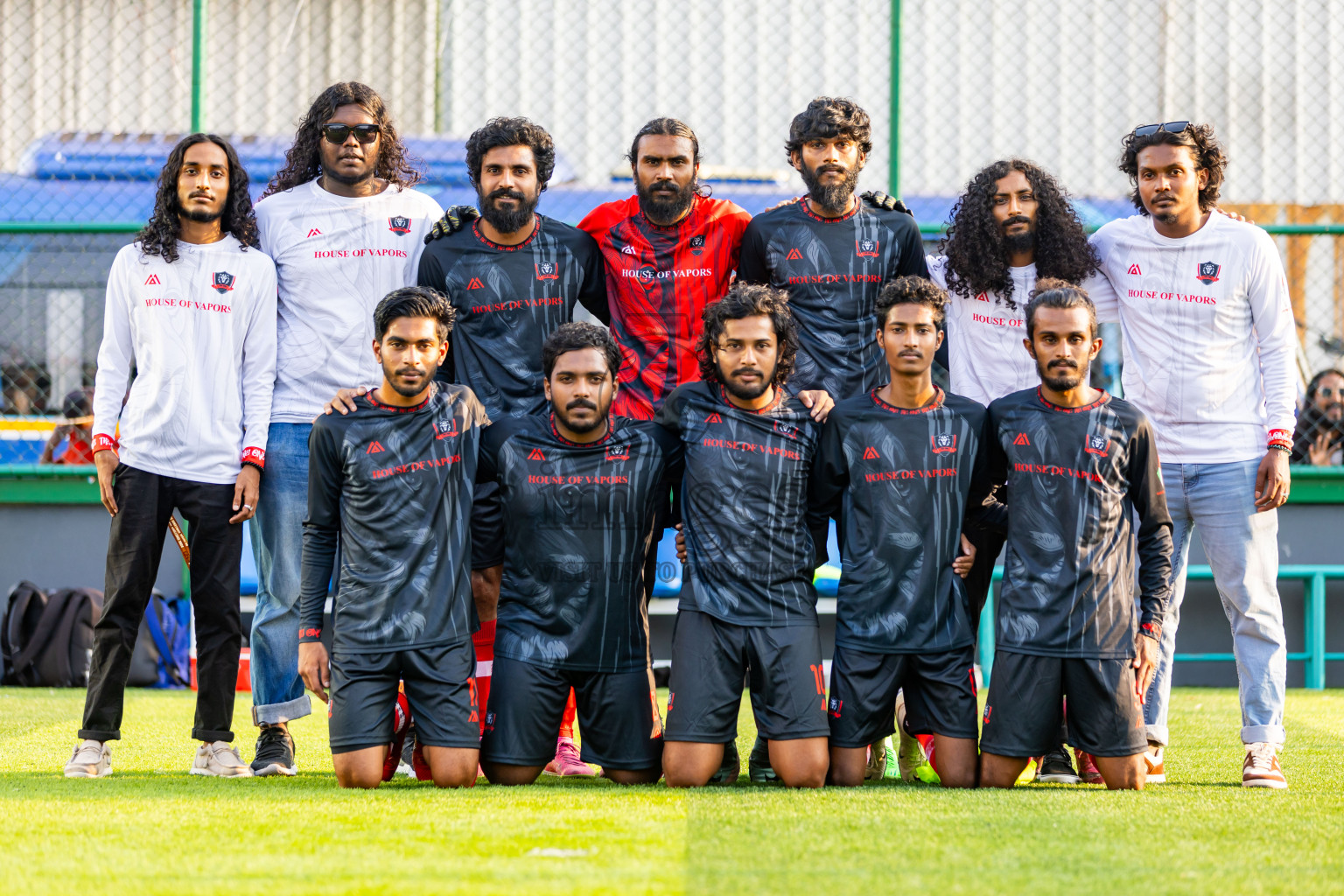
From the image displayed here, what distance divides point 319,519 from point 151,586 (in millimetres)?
759

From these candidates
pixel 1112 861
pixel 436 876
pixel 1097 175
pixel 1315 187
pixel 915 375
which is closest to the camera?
pixel 436 876

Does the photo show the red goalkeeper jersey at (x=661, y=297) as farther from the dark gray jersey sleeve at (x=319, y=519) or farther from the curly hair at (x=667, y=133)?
the dark gray jersey sleeve at (x=319, y=519)

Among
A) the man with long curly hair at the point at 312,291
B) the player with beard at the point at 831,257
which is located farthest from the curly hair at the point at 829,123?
the man with long curly hair at the point at 312,291

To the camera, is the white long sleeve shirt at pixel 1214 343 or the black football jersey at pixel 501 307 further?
the black football jersey at pixel 501 307

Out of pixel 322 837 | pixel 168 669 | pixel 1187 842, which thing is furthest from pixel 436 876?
pixel 168 669

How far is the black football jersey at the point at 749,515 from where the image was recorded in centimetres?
438

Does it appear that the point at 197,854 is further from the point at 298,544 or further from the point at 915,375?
the point at 915,375

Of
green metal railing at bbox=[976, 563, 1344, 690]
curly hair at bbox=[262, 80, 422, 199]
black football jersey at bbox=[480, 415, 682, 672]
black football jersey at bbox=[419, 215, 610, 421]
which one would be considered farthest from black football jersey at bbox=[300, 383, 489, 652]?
green metal railing at bbox=[976, 563, 1344, 690]

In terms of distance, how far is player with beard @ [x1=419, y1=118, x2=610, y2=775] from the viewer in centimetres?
480

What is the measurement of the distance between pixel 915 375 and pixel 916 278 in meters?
0.34

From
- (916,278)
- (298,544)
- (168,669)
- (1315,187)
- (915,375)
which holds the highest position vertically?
(1315,187)

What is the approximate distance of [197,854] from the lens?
3143 mm

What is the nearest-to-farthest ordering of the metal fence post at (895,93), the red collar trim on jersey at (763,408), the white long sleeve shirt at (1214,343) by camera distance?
1. the red collar trim on jersey at (763,408)
2. the white long sleeve shirt at (1214,343)
3. the metal fence post at (895,93)

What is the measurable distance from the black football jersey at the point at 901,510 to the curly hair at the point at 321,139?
1.97 meters
